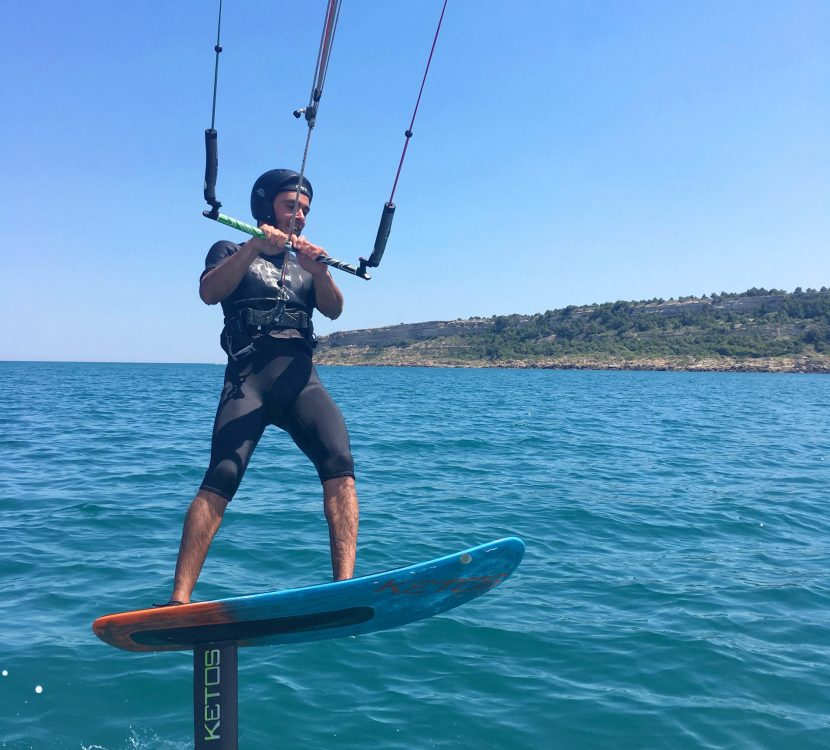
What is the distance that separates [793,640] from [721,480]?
1024 cm

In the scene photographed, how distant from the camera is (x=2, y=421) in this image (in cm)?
3048

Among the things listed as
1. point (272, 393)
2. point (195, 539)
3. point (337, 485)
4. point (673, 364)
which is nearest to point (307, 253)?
point (272, 393)

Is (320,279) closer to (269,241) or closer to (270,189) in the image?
(269,241)

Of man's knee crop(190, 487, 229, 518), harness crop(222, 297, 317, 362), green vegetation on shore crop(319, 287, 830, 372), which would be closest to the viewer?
man's knee crop(190, 487, 229, 518)

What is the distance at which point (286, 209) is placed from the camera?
4746 millimetres

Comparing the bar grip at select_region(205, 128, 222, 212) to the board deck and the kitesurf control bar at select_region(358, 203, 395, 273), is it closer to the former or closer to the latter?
the kitesurf control bar at select_region(358, 203, 395, 273)

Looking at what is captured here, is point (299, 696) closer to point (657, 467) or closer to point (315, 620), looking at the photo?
point (315, 620)

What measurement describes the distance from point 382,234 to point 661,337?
6235 inches

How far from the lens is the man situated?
435 cm

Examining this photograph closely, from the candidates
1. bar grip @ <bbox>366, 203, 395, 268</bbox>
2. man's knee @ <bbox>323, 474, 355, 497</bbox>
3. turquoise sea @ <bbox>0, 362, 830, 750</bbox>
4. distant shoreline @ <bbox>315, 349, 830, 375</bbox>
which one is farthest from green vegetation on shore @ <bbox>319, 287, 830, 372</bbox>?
man's knee @ <bbox>323, 474, 355, 497</bbox>

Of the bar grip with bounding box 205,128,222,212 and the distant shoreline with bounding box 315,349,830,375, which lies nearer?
the bar grip with bounding box 205,128,222,212

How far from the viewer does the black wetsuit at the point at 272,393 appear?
4.49 meters

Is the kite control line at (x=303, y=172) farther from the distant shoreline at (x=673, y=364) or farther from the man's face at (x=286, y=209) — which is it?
the distant shoreline at (x=673, y=364)

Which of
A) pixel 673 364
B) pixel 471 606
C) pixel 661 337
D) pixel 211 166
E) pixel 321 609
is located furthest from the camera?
pixel 661 337
